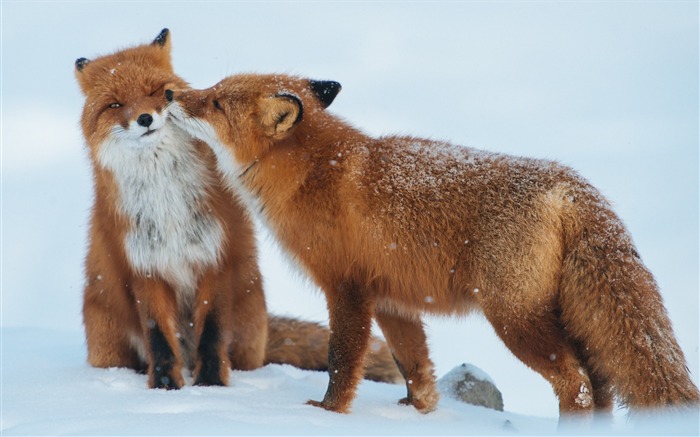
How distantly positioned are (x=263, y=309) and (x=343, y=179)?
71.6 inches

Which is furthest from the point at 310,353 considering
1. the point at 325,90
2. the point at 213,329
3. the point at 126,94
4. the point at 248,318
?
the point at 126,94

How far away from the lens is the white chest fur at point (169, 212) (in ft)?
20.0

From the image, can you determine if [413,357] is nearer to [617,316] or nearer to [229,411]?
[229,411]

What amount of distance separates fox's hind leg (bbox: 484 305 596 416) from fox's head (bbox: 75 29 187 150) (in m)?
2.89

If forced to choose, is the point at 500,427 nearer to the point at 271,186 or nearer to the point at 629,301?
the point at 629,301

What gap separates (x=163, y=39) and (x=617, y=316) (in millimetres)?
4252

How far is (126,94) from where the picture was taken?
5957 mm

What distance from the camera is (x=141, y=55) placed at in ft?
21.0

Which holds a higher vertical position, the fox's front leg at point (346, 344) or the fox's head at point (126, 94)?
the fox's head at point (126, 94)

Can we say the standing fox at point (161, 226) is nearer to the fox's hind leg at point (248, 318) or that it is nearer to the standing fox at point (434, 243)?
the fox's hind leg at point (248, 318)

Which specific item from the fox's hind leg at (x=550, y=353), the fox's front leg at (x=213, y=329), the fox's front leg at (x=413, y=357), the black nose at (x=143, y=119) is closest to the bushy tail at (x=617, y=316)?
the fox's hind leg at (x=550, y=353)

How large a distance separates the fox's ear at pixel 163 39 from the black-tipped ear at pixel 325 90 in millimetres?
1455

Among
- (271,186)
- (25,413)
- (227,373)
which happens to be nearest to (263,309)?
(227,373)

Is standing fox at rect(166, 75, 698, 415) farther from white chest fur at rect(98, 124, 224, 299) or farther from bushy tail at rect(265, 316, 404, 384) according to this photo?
bushy tail at rect(265, 316, 404, 384)
